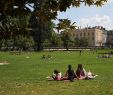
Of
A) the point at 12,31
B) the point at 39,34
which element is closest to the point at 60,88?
the point at 12,31

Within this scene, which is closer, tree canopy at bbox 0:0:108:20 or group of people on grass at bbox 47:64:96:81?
tree canopy at bbox 0:0:108:20

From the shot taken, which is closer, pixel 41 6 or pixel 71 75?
pixel 41 6

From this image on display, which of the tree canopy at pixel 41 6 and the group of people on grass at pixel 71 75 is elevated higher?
the tree canopy at pixel 41 6

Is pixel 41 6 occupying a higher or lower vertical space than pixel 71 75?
higher

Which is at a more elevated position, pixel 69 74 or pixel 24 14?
pixel 24 14

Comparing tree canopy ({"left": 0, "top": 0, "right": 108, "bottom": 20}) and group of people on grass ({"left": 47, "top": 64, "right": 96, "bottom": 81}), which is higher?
tree canopy ({"left": 0, "top": 0, "right": 108, "bottom": 20})

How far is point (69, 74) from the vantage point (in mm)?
26953

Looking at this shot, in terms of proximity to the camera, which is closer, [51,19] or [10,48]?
[51,19]

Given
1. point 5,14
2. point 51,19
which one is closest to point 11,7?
point 5,14

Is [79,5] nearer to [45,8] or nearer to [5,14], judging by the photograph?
[45,8]

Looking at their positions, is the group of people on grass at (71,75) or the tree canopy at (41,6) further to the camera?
the group of people on grass at (71,75)

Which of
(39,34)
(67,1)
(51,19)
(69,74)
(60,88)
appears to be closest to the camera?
(67,1)

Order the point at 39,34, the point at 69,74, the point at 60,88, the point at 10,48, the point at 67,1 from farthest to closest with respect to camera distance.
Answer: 1. the point at 10,48
2. the point at 39,34
3. the point at 69,74
4. the point at 60,88
5. the point at 67,1

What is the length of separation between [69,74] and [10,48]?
133 metres
